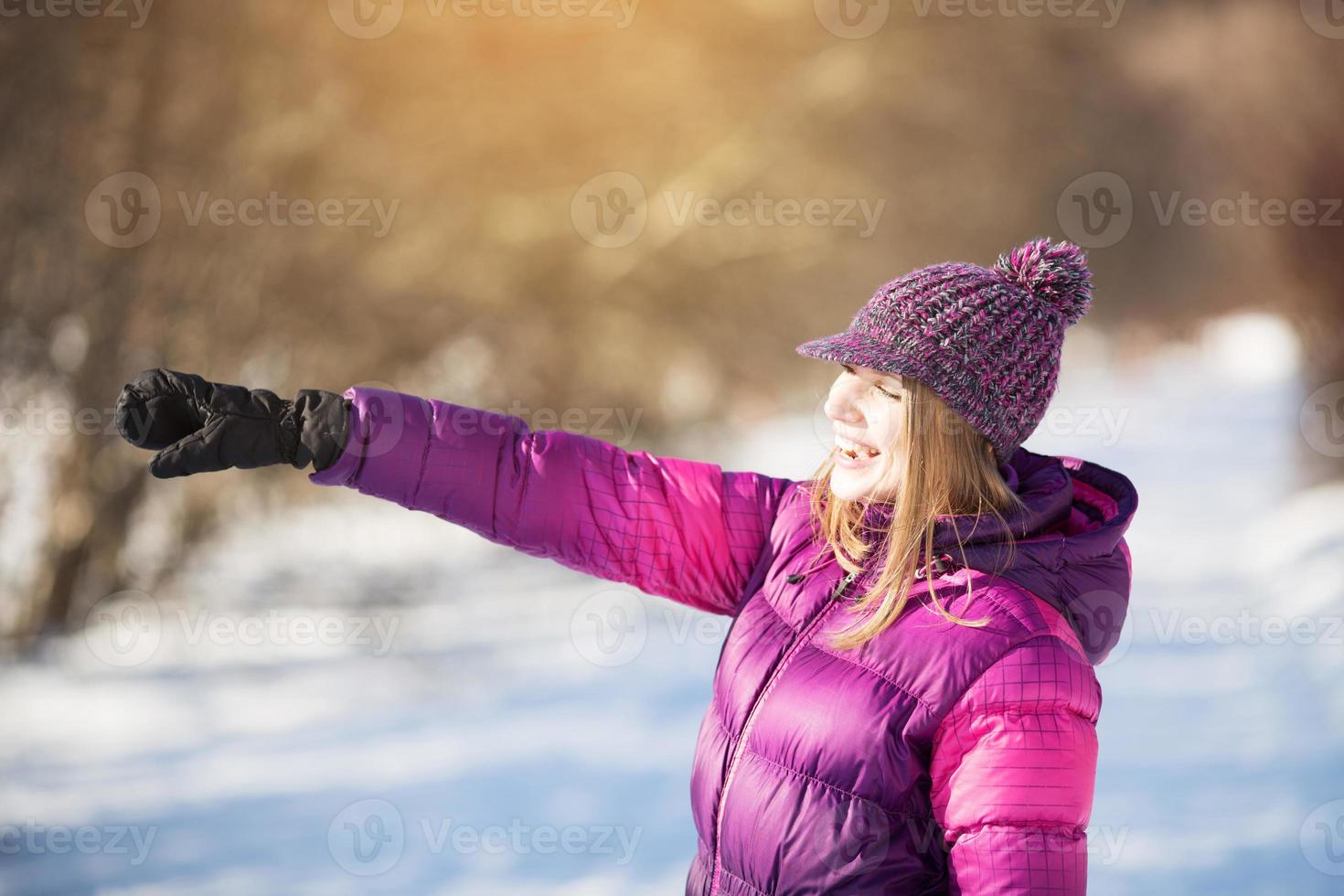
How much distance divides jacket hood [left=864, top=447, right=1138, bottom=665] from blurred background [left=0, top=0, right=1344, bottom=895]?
1559 mm

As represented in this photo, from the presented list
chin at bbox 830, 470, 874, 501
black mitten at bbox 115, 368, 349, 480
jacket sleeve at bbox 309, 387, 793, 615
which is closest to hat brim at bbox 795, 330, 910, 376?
chin at bbox 830, 470, 874, 501

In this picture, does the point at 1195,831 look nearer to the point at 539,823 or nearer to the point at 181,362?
the point at 539,823

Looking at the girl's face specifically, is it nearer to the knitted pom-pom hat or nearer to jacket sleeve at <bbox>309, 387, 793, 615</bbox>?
the knitted pom-pom hat

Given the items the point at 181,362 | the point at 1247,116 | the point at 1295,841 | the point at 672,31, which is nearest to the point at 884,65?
the point at 672,31

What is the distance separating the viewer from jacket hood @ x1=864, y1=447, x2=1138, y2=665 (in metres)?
1.00

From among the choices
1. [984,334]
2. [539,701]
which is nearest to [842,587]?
[984,334]

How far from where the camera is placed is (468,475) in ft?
3.67

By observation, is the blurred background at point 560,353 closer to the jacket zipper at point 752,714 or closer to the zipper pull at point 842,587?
the jacket zipper at point 752,714

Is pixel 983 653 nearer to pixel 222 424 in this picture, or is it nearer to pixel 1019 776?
pixel 1019 776

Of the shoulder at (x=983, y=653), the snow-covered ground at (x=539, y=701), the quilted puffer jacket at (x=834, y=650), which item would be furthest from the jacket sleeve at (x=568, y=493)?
the snow-covered ground at (x=539, y=701)

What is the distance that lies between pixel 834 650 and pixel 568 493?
13.2 inches

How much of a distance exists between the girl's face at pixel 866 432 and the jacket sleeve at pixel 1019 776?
215 mm

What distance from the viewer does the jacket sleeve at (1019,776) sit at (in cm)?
88

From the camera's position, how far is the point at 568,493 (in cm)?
116
